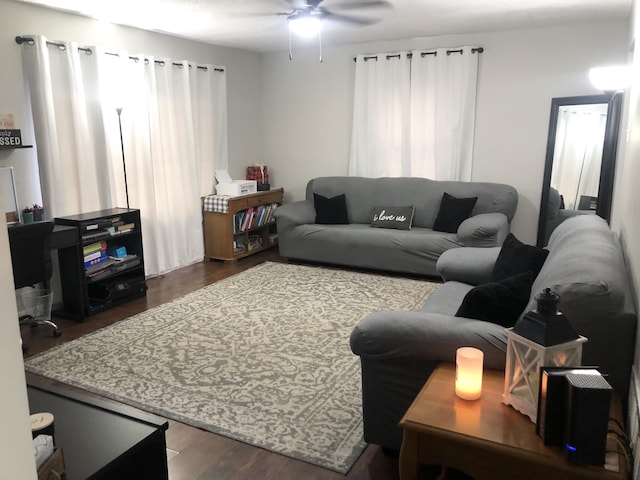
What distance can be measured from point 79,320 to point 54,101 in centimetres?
179

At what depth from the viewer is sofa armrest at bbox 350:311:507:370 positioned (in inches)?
74.2

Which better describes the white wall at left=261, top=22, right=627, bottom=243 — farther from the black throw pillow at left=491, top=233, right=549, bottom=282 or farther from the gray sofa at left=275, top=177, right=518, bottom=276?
the black throw pillow at left=491, top=233, right=549, bottom=282

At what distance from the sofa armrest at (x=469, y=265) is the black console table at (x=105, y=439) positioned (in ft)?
7.32

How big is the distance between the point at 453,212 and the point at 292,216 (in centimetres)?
172

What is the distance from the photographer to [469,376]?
1689 millimetres

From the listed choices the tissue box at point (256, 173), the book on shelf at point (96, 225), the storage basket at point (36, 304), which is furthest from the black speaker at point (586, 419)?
the tissue box at point (256, 173)

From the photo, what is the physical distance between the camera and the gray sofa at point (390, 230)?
4.91m

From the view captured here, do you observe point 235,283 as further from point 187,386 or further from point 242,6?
point 242,6

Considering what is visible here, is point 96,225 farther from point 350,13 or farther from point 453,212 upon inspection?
point 453,212

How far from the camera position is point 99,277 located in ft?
13.8

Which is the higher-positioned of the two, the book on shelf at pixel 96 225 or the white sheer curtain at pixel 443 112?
the white sheer curtain at pixel 443 112

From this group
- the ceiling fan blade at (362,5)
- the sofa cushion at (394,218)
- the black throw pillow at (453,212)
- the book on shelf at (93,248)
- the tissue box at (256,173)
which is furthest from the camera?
the tissue box at (256,173)

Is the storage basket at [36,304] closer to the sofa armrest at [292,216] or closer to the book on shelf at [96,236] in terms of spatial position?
the book on shelf at [96,236]

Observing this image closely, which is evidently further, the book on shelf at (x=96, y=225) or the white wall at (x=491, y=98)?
the white wall at (x=491, y=98)
